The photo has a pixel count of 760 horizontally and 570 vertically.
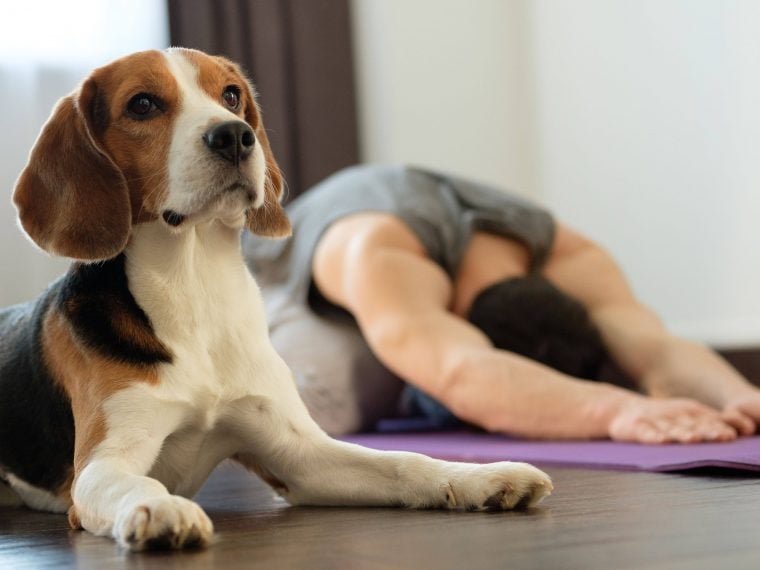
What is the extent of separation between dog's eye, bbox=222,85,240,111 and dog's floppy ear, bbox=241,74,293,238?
0.04 meters

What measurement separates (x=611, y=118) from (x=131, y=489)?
2.81 metres

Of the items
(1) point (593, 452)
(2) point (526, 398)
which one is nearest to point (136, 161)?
(1) point (593, 452)

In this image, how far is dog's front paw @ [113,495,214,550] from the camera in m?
1.14

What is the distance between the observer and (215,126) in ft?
4.51

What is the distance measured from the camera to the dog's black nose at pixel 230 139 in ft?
4.50

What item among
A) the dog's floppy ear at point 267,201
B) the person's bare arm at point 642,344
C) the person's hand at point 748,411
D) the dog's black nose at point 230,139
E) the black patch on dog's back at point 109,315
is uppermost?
the dog's black nose at point 230,139

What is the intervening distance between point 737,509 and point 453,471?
12.6 inches

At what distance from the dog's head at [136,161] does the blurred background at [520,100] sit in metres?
1.81

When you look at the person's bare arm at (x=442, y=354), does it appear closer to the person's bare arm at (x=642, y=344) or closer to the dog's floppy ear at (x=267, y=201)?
the person's bare arm at (x=642, y=344)

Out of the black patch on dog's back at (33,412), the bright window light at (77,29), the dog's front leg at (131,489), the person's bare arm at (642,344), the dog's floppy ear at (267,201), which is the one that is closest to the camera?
the dog's front leg at (131,489)

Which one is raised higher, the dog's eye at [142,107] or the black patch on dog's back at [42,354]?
the dog's eye at [142,107]

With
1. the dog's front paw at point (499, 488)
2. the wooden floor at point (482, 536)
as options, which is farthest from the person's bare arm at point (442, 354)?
the dog's front paw at point (499, 488)

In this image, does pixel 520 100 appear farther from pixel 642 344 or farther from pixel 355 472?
pixel 355 472

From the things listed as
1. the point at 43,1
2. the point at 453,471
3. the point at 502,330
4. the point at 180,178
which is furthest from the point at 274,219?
the point at 43,1
